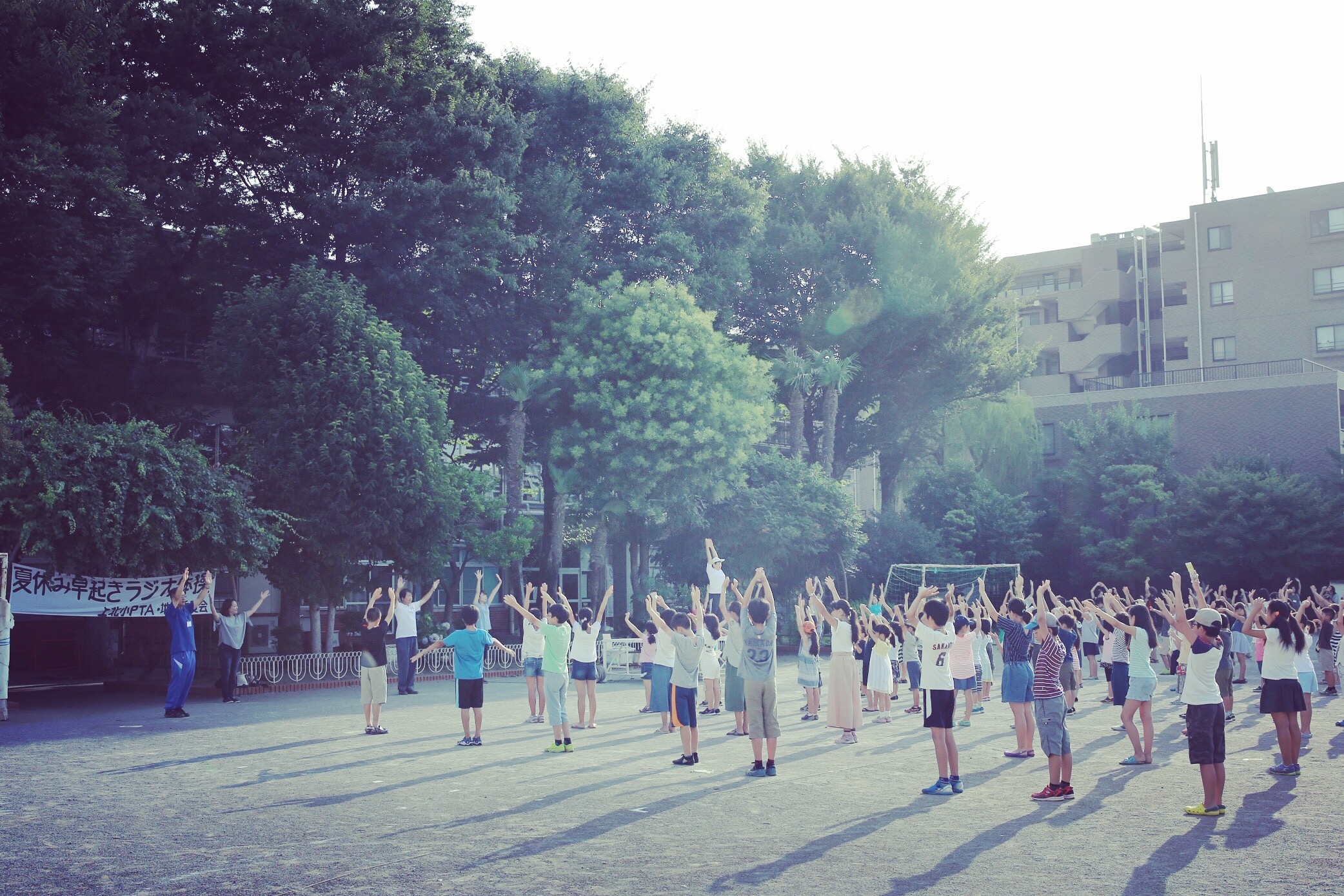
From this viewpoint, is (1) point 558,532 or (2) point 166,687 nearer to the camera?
(2) point 166,687

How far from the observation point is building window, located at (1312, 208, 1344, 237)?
2293 inches

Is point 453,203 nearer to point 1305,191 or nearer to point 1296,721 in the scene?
point 1296,721

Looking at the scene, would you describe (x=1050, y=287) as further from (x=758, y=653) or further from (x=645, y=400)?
(x=758, y=653)

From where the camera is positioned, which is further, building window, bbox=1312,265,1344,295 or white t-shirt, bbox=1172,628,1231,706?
building window, bbox=1312,265,1344,295

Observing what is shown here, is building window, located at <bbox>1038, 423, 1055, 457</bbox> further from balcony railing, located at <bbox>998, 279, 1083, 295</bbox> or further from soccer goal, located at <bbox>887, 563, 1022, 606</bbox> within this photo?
soccer goal, located at <bbox>887, 563, 1022, 606</bbox>

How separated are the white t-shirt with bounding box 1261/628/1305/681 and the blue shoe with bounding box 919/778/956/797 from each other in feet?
10.9

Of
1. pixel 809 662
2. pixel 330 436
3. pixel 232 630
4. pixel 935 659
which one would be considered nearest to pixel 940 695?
pixel 935 659

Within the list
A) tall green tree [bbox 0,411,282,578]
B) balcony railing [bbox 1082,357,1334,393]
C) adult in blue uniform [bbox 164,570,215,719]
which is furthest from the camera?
balcony railing [bbox 1082,357,1334,393]

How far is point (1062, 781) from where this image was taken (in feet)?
35.8

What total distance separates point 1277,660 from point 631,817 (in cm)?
667

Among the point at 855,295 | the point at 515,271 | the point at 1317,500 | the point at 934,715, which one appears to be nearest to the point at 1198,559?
the point at 1317,500

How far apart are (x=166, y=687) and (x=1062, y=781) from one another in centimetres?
1902

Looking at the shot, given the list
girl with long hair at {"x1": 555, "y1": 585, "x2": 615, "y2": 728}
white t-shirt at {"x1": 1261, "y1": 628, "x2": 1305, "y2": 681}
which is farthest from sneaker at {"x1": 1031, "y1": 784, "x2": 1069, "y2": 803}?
girl with long hair at {"x1": 555, "y1": 585, "x2": 615, "y2": 728}

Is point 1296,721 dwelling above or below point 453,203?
below
